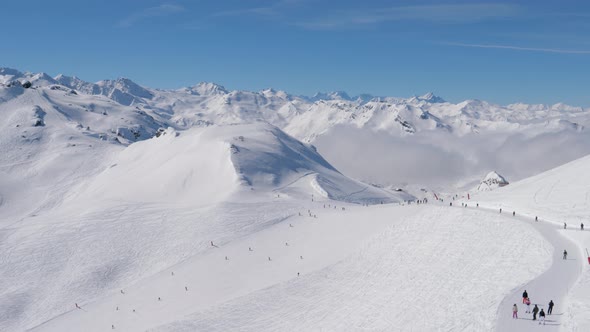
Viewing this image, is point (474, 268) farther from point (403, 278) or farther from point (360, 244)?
point (360, 244)

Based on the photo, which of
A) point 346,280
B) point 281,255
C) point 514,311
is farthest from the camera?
point 281,255

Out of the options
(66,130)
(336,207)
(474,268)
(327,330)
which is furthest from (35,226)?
(66,130)

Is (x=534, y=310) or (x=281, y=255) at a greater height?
(x=534, y=310)

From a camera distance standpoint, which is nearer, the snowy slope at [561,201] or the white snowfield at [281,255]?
the white snowfield at [281,255]

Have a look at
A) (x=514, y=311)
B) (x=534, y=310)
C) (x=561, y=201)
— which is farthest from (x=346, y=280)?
(x=561, y=201)

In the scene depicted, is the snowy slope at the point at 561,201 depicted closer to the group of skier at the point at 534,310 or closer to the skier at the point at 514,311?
the group of skier at the point at 534,310

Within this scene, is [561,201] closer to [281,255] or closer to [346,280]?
[346,280]

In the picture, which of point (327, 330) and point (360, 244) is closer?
point (327, 330)

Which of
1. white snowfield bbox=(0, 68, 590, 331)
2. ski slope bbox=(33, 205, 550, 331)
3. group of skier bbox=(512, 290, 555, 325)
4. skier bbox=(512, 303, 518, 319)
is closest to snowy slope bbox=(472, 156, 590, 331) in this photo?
white snowfield bbox=(0, 68, 590, 331)

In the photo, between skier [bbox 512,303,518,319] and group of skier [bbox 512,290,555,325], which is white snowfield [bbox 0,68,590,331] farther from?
skier [bbox 512,303,518,319]

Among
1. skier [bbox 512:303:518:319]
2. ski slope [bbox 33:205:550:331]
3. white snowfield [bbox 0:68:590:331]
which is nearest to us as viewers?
skier [bbox 512:303:518:319]

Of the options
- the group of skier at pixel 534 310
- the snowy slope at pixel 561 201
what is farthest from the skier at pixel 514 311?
the snowy slope at pixel 561 201
